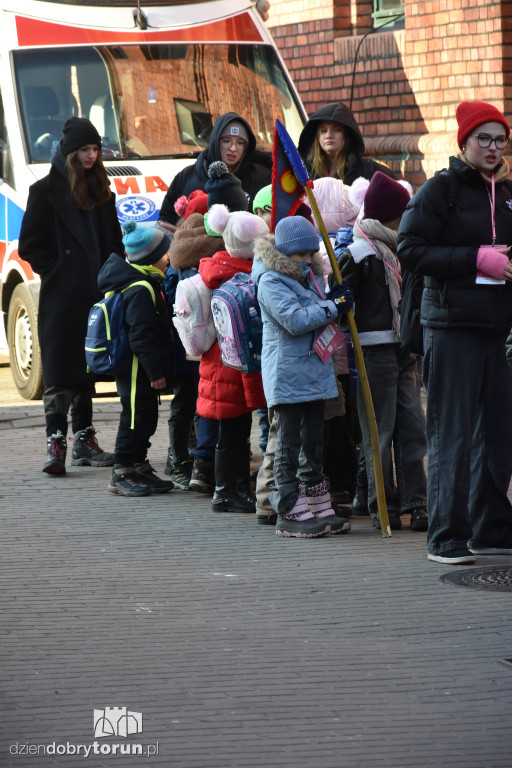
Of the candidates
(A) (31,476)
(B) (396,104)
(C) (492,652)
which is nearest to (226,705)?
(C) (492,652)

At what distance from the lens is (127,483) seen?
8.15 metres

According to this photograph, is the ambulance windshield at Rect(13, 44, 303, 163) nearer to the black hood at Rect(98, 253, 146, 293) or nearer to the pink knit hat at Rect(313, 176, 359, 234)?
the black hood at Rect(98, 253, 146, 293)

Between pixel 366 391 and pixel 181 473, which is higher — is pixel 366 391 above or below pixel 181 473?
above

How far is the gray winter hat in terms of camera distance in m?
6.86

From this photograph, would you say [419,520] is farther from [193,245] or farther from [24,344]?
[24,344]

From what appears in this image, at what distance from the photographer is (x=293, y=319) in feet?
22.2

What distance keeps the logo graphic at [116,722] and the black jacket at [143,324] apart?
3.61 meters

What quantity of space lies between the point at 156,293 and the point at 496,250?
2531 millimetres

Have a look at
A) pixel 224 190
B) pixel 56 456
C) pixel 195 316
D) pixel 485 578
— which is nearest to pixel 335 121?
pixel 224 190

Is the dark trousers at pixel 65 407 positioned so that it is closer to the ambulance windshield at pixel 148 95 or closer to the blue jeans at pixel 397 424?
the blue jeans at pixel 397 424

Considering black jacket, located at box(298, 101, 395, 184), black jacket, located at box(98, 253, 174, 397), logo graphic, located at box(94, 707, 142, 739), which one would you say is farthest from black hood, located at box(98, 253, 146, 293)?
logo graphic, located at box(94, 707, 142, 739)

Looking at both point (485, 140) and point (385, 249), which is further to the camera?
point (385, 249)

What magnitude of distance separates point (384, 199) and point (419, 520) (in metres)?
1.62

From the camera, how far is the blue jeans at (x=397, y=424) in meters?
7.10
